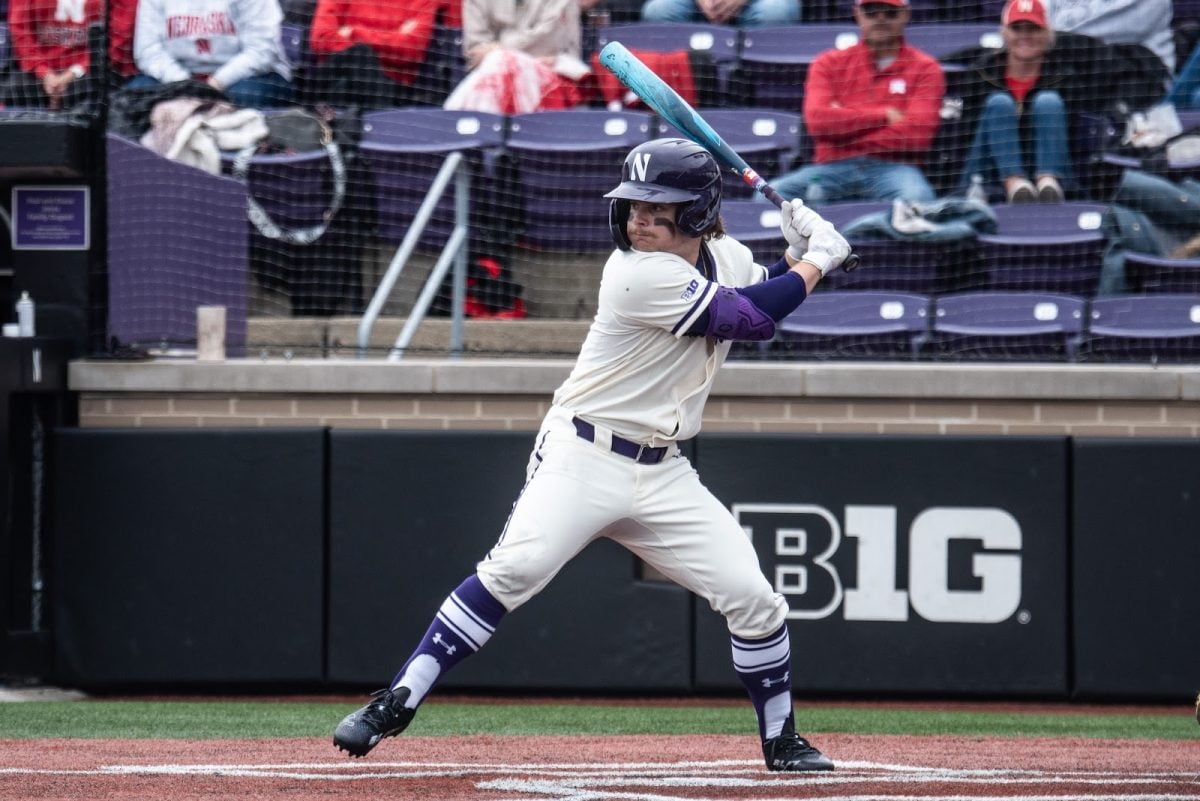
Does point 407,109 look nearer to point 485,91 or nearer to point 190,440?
point 485,91

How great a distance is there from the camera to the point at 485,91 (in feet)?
26.2

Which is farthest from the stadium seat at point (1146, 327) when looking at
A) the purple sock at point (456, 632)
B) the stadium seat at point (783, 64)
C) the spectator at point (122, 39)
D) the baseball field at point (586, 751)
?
the spectator at point (122, 39)

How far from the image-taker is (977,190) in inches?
300

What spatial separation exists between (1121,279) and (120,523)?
14.5ft

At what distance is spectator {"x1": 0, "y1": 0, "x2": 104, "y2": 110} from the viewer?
7023mm

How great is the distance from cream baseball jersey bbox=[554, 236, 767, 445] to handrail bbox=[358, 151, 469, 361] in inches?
112

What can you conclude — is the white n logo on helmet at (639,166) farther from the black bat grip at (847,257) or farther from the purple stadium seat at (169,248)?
the purple stadium seat at (169,248)

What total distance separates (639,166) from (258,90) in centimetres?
446

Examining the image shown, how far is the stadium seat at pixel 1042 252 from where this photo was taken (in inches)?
291

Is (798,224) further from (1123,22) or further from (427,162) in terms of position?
(1123,22)

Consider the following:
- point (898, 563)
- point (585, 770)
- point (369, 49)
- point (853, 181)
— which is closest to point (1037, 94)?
point (853, 181)

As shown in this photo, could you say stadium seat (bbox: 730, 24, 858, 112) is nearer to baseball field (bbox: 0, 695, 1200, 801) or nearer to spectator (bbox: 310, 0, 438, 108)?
spectator (bbox: 310, 0, 438, 108)

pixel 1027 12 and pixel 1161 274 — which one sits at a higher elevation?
pixel 1027 12

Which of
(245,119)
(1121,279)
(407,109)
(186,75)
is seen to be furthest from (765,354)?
(186,75)
